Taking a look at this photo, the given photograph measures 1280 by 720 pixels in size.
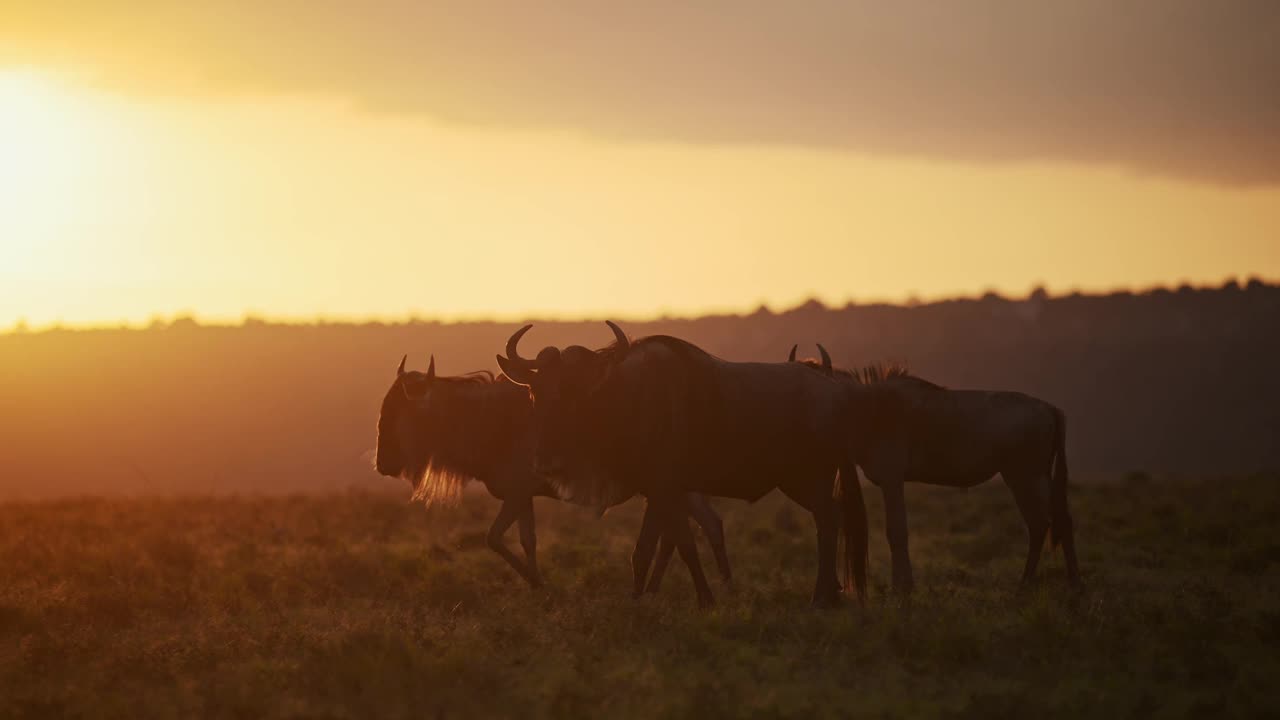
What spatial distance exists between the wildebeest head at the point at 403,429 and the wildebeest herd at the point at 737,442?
823mm

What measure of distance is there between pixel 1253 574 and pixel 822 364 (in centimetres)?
595

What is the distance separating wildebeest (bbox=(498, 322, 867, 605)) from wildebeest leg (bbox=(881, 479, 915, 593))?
0.67 meters

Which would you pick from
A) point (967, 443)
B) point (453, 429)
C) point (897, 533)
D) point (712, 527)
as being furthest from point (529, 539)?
point (967, 443)

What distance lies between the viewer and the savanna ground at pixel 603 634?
8.53 m

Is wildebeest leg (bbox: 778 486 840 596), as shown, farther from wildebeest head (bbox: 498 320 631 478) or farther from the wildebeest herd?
wildebeest head (bbox: 498 320 631 478)

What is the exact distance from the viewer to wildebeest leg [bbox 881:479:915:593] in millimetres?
12555

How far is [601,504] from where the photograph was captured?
38.5ft

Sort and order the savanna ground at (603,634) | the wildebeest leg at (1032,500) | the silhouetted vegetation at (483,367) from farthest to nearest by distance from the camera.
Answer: the silhouetted vegetation at (483,367) < the wildebeest leg at (1032,500) < the savanna ground at (603,634)

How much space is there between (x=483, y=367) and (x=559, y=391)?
76.7 metres

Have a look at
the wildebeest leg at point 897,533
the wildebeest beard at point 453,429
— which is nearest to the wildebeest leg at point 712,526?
the wildebeest leg at point 897,533

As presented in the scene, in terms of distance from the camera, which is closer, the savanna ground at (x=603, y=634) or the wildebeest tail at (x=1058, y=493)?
the savanna ground at (x=603, y=634)

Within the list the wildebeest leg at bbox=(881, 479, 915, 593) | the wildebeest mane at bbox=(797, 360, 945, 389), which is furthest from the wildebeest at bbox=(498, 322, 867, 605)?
the wildebeest mane at bbox=(797, 360, 945, 389)

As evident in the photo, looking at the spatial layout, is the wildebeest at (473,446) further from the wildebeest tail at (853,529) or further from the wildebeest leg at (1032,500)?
the wildebeest leg at (1032,500)

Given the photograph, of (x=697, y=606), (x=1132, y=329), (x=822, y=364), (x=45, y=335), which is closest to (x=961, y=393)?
(x=822, y=364)
